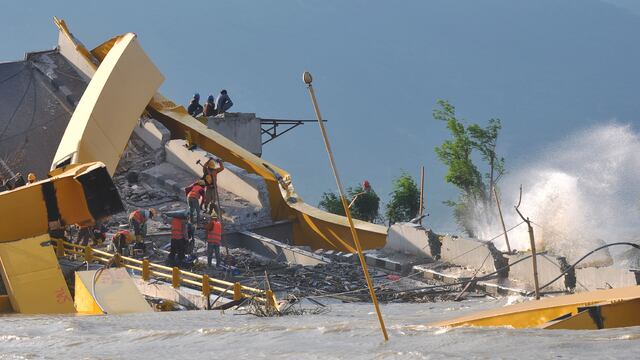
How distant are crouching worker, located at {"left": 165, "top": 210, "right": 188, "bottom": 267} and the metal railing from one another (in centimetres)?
140

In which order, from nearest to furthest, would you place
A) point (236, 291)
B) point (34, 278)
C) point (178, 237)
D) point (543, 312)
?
point (543, 312), point (236, 291), point (34, 278), point (178, 237)

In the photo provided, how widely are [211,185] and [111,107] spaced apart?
3189mm

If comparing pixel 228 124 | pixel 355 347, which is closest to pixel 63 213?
pixel 355 347

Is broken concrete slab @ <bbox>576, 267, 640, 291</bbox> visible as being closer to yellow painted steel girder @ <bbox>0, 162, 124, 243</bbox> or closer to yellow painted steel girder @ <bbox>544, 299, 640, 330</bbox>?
yellow painted steel girder @ <bbox>544, 299, 640, 330</bbox>

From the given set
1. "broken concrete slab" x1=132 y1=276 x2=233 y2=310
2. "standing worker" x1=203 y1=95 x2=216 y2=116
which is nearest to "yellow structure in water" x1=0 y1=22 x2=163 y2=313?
"broken concrete slab" x1=132 y1=276 x2=233 y2=310

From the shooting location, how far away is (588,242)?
765 inches

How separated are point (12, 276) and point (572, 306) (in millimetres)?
9860

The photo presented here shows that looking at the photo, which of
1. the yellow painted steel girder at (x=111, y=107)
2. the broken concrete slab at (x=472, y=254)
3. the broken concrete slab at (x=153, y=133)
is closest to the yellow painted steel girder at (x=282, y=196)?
the broken concrete slab at (x=153, y=133)

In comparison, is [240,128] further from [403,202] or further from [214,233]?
[214,233]

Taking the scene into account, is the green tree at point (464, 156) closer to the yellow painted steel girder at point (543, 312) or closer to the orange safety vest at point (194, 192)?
the orange safety vest at point (194, 192)

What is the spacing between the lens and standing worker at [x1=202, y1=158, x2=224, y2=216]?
922 inches

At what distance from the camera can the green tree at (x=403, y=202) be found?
41.2m

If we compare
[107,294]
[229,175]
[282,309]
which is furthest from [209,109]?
[282,309]

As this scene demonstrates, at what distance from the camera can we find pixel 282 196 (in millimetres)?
27812
